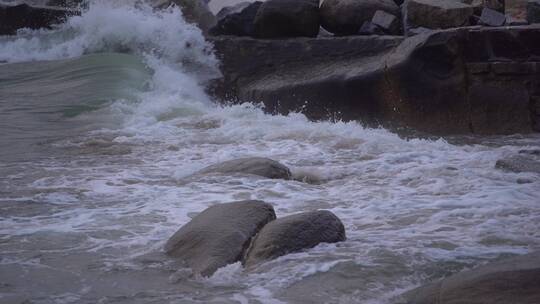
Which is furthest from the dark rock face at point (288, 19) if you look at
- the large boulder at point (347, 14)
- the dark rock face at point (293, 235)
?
the dark rock face at point (293, 235)

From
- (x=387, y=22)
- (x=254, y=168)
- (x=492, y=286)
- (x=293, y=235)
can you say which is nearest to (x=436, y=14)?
(x=387, y=22)

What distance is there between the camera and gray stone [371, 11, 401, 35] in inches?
377

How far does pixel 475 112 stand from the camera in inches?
308

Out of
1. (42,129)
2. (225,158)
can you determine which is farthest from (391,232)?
(42,129)

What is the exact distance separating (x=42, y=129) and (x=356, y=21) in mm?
4029

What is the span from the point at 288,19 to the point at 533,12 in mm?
3034

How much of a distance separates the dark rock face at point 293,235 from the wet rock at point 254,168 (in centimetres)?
158

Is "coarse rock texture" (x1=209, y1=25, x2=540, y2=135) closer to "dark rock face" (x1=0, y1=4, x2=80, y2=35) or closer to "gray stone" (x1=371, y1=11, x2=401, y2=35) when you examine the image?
"gray stone" (x1=371, y1=11, x2=401, y2=35)

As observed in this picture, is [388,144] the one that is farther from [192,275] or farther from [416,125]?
[192,275]

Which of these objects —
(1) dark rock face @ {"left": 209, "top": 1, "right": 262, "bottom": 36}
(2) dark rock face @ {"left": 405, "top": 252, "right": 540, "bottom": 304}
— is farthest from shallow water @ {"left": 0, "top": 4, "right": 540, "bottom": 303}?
(1) dark rock face @ {"left": 209, "top": 1, "right": 262, "bottom": 36}

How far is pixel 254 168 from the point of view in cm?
557

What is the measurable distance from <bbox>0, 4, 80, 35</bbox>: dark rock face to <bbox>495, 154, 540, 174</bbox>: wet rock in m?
9.17

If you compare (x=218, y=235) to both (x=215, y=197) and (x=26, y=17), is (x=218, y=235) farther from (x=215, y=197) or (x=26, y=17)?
(x=26, y=17)

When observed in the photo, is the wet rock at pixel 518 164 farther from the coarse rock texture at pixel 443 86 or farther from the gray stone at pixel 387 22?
the gray stone at pixel 387 22
